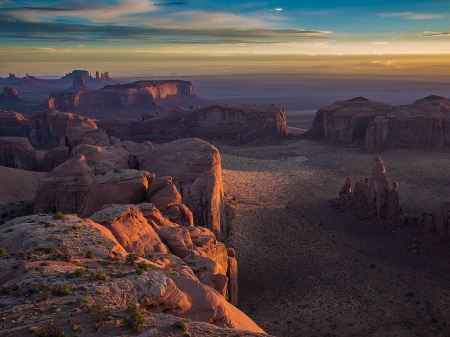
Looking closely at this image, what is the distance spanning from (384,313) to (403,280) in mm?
5251

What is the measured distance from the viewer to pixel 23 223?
20.2 m

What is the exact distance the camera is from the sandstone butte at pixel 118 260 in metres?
11.8

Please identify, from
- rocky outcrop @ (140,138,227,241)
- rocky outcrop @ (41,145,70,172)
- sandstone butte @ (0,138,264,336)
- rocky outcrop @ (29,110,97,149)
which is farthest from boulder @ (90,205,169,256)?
rocky outcrop @ (29,110,97,149)

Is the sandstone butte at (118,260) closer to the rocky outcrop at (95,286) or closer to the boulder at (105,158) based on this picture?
the rocky outcrop at (95,286)

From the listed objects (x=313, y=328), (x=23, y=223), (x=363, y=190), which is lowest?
(x=313, y=328)

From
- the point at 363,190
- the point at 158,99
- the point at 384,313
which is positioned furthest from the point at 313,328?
the point at 158,99

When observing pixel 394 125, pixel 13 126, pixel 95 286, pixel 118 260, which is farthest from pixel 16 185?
pixel 394 125

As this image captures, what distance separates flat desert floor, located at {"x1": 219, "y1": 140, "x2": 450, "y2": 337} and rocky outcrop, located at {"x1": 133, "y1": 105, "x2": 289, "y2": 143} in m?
38.0

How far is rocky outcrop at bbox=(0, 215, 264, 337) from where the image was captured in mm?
11383

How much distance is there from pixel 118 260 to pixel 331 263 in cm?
2060

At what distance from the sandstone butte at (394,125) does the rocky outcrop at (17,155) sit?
5509 centimetres

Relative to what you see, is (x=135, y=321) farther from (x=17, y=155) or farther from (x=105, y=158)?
(x=17, y=155)

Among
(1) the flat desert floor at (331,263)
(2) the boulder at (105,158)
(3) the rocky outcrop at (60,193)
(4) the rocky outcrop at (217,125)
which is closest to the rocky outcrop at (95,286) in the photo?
(1) the flat desert floor at (331,263)

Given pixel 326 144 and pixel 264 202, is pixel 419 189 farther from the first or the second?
pixel 326 144
